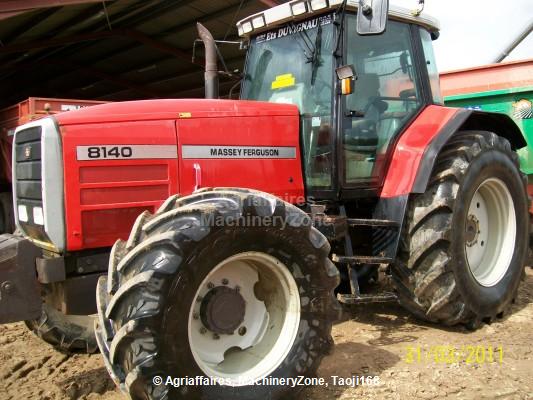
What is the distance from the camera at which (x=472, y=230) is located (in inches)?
170

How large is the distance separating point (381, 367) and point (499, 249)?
1.86 metres

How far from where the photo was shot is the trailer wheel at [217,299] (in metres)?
2.38

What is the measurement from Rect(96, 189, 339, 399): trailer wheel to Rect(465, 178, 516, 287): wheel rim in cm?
197

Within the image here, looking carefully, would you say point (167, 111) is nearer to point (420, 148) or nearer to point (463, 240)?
point (420, 148)

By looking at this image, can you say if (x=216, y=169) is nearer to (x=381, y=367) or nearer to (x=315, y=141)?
(x=315, y=141)

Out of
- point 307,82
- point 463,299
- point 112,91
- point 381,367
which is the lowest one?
point 381,367

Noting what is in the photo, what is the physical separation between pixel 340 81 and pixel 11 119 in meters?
6.79

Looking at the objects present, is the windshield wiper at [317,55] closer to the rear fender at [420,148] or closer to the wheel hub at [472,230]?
the rear fender at [420,148]

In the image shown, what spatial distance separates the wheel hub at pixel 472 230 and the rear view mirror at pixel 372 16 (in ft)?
6.00

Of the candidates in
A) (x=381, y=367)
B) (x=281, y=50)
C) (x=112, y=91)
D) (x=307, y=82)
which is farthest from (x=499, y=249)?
(x=112, y=91)

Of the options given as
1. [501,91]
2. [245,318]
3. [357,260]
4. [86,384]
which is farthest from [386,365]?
[501,91]

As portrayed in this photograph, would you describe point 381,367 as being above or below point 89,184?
below

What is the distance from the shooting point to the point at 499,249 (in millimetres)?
4512

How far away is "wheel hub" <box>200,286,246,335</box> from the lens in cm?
277
